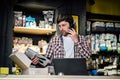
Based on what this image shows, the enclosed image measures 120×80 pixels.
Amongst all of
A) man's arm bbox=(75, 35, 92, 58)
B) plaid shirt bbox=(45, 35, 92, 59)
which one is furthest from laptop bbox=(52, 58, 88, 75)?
man's arm bbox=(75, 35, 92, 58)

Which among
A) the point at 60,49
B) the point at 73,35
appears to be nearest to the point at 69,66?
the point at 60,49

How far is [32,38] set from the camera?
15.1 ft

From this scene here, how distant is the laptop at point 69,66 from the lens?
2.37m

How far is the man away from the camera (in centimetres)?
429

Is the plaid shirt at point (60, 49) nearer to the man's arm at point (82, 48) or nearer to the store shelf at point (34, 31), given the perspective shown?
the man's arm at point (82, 48)

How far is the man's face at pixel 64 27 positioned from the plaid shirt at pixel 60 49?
123 millimetres

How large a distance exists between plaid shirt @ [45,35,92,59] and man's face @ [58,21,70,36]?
0.12 metres

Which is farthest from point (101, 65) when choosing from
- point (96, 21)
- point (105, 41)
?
point (96, 21)

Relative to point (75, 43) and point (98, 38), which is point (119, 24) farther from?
point (75, 43)

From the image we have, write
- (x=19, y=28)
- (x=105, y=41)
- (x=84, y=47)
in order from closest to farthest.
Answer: (x=19, y=28) < (x=84, y=47) < (x=105, y=41)

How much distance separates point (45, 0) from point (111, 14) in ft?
5.25

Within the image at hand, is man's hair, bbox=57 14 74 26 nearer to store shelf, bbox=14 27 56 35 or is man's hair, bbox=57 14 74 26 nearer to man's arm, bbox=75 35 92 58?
store shelf, bbox=14 27 56 35

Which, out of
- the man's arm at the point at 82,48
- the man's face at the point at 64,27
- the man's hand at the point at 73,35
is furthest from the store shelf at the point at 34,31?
the man's arm at the point at 82,48

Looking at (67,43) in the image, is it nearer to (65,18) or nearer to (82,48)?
(82,48)
